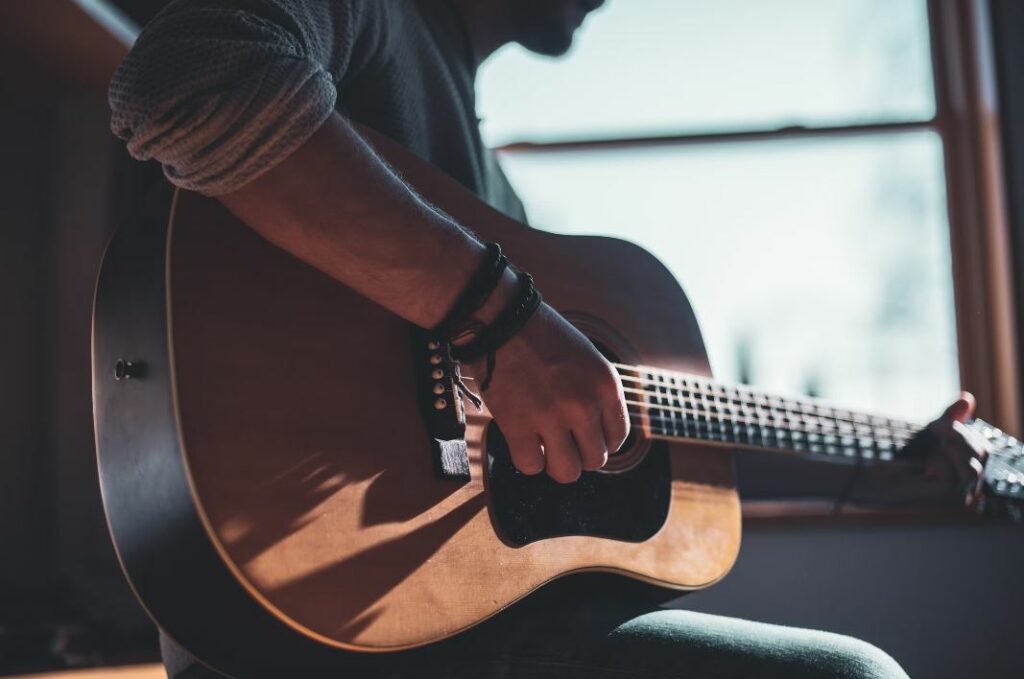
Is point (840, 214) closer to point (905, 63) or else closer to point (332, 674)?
point (905, 63)

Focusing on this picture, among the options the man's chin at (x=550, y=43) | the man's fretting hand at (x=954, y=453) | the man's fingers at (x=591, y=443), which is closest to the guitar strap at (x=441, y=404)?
the man's fingers at (x=591, y=443)

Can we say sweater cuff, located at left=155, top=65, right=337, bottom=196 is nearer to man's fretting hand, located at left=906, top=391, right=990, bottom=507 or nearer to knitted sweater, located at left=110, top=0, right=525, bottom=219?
knitted sweater, located at left=110, top=0, right=525, bottom=219

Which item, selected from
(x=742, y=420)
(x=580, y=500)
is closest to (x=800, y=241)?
(x=742, y=420)

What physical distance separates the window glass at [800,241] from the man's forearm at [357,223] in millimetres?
1355

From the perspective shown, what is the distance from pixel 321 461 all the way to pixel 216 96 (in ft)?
0.97

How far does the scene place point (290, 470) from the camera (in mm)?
618

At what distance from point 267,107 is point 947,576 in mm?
1967

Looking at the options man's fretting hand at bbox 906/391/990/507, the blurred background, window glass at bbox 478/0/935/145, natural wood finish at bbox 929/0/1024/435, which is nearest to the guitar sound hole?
man's fretting hand at bbox 906/391/990/507

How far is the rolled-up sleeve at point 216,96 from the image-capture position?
55cm

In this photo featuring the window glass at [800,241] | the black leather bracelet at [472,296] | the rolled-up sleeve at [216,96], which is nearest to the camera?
the rolled-up sleeve at [216,96]

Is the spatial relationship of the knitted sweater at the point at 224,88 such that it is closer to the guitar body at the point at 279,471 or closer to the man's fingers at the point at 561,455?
the guitar body at the point at 279,471

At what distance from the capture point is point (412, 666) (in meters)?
0.70

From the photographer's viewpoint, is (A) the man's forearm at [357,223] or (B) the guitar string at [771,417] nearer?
(A) the man's forearm at [357,223]

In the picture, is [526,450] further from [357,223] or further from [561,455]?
[357,223]
